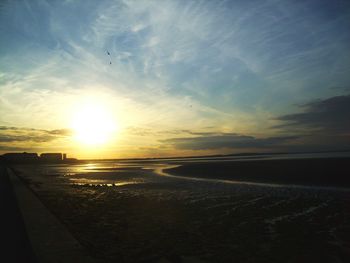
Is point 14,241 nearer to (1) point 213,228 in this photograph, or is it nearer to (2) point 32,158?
(1) point 213,228

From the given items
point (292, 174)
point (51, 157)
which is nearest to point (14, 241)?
point (292, 174)

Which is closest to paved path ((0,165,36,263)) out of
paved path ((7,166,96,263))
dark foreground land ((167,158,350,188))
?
paved path ((7,166,96,263))

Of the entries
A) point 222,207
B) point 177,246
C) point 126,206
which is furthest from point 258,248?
point 126,206

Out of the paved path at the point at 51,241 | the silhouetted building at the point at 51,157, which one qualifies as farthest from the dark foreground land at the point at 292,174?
the silhouetted building at the point at 51,157

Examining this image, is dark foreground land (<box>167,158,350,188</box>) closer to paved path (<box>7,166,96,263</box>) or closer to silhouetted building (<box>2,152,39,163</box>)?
paved path (<box>7,166,96,263</box>)

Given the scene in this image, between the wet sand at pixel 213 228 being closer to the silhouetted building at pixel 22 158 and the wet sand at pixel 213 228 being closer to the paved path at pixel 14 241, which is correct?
the paved path at pixel 14 241

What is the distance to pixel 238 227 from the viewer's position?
10.7 meters

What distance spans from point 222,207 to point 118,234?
6.37m

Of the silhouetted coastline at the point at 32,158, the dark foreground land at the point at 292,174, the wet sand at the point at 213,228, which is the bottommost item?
the wet sand at the point at 213,228

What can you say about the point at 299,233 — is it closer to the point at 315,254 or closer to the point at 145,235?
the point at 315,254

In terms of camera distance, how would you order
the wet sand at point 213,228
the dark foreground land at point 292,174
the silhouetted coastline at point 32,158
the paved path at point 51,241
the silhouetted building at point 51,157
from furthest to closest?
the silhouetted building at point 51,157, the silhouetted coastline at point 32,158, the dark foreground land at point 292,174, the wet sand at point 213,228, the paved path at point 51,241

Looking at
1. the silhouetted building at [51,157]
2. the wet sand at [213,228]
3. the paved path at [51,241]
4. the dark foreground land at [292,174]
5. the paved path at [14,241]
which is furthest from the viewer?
the silhouetted building at [51,157]

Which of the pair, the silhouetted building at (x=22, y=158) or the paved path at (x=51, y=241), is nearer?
the paved path at (x=51, y=241)

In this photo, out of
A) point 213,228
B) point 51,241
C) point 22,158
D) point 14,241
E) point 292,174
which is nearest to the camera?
point 51,241
